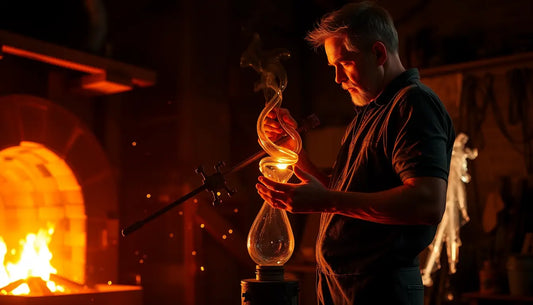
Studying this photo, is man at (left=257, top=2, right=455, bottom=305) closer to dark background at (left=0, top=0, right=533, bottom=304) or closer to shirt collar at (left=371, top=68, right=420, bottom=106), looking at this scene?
shirt collar at (left=371, top=68, right=420, bottom=106)

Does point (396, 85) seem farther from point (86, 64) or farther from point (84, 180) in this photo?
point (84, 180)

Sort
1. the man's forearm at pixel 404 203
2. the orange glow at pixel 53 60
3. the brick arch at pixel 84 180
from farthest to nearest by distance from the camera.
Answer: the brick arch at pixel 84 180 < the orange glow at pixel 53 60 < the man's forearm at pixel 404 203

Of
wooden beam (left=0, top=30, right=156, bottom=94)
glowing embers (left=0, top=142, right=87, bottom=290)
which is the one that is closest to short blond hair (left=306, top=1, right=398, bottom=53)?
wooden beam (left=0, top=30, right=156, bottom=94)

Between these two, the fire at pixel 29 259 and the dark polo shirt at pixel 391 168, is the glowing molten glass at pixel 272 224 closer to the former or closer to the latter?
the dark polo shirt at pixel 391 168

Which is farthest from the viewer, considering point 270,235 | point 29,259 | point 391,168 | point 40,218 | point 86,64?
point 40,218

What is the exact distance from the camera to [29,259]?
387cm

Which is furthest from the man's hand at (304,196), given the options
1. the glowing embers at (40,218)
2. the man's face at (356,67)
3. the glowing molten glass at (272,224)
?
the glowing embers at (40,218)

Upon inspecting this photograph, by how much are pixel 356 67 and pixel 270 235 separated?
0.65m

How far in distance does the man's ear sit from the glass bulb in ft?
1.58

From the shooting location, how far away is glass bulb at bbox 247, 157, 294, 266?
210 cm

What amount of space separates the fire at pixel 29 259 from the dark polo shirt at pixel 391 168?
241cm

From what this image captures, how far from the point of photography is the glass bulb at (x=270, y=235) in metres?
2.10

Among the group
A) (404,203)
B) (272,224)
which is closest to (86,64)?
(272,224)

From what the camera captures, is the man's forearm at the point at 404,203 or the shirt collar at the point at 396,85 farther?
the shirt collar at the point at 396,85
